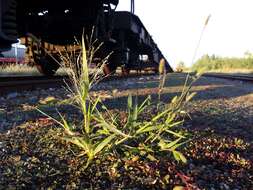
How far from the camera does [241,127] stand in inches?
156

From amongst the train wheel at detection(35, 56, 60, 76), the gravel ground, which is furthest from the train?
the gravel ground

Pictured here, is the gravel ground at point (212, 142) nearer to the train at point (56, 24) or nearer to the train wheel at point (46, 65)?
the train at point (56, 24)

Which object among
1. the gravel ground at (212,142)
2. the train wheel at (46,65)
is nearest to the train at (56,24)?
the train wheel at (46,65)

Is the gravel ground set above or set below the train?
below

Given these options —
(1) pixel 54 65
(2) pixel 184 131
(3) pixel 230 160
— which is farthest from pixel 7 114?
(1) pixel 54 65

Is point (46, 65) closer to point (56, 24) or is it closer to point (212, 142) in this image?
point (56, 24)

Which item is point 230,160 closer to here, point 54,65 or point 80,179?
point 80,179

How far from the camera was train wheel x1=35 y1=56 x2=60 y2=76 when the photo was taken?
35.0 feet

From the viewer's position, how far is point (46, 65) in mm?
11047

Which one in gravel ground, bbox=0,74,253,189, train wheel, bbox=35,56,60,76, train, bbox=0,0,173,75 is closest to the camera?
gravel ground, bbox=0,74,253,189

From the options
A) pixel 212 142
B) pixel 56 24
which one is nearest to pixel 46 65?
pixel 56 24

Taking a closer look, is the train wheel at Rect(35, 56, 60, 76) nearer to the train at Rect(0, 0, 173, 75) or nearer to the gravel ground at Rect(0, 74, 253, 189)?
the train at Rect(0, 0, 173, 75)

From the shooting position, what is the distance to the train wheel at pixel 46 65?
10671 millimetres

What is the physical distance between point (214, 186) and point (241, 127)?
1552 mm
